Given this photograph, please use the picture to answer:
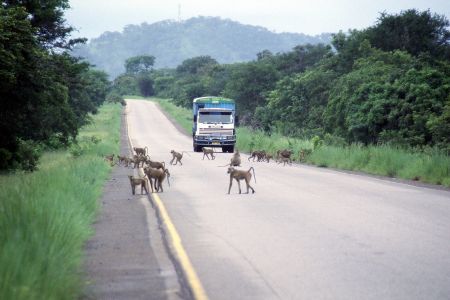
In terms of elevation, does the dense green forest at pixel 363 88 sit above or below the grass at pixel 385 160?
above

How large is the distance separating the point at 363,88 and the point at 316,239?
105 ft

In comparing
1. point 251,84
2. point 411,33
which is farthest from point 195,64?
point 411,33

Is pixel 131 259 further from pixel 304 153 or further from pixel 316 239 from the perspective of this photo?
pixel 304 153

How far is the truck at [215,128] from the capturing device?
4184 centimetres

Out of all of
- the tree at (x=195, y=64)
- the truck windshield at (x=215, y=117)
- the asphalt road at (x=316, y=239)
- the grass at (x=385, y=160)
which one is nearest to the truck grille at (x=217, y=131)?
the truck windshield at (x=215, y=117)

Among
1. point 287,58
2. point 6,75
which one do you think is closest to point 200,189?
point 6,75

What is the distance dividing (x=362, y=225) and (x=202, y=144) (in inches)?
1201

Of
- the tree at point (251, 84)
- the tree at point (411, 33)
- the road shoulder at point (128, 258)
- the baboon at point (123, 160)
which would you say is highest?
the tree at point (411, 33)

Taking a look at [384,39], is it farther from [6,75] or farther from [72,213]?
[72,213]

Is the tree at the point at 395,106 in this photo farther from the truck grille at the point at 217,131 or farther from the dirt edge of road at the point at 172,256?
the dirt edge of road at the point at 172,256

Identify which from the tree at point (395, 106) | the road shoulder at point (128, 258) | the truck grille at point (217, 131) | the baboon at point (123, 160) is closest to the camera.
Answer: the road shoulder at point (128, 258)

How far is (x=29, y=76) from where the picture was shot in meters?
21.3

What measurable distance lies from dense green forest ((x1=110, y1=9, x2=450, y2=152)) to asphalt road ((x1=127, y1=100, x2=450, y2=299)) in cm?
1731

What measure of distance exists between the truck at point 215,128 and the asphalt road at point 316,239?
2210 centimetres
